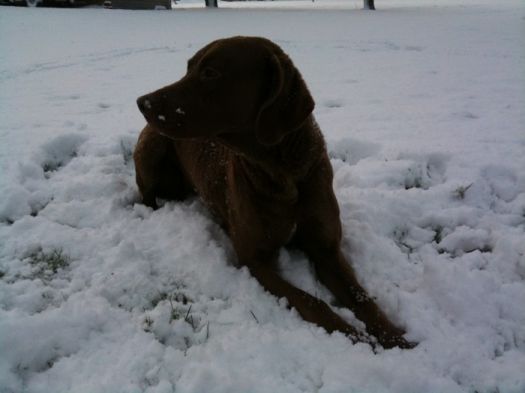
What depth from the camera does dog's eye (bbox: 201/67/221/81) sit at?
2.52 metres

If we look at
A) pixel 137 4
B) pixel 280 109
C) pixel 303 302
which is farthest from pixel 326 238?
pixel 137 4

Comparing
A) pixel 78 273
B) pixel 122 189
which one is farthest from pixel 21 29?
pixel 78 273

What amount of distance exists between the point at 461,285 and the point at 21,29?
48.0 feet

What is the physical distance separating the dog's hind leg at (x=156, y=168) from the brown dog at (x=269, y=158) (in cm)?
88

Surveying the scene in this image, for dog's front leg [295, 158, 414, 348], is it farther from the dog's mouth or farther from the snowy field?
the dog's mouth

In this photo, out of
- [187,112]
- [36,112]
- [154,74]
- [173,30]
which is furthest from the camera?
[173,30]

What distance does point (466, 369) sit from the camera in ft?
6.91

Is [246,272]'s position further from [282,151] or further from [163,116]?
[163,116]

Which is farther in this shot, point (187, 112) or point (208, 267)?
point (208, 267)

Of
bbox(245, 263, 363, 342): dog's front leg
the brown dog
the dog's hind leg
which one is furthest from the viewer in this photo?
the dog's hind leg

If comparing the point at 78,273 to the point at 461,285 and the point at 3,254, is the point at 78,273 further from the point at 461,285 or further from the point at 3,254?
the point at 461,285

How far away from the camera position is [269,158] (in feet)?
8.71

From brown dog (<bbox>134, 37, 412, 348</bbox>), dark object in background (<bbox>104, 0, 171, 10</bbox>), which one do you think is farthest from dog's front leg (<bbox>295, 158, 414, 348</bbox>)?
dark object in background (<bbox>104, 0, 171, 10</bbox>)

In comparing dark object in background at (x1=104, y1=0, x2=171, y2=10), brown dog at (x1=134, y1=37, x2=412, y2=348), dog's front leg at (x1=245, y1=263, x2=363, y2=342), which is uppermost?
brown dog at (x1=134, y1=37, x2=412, y2=348)
